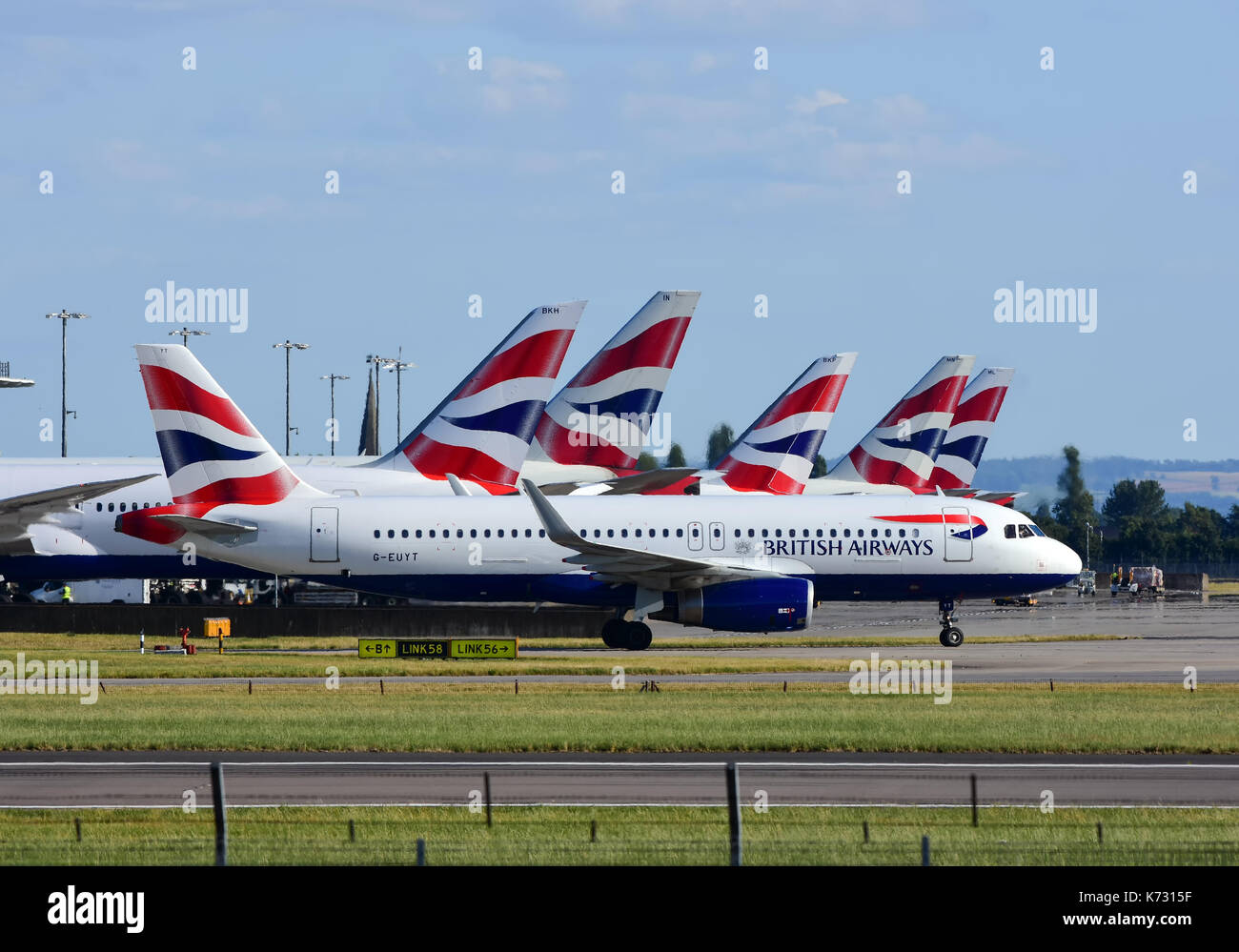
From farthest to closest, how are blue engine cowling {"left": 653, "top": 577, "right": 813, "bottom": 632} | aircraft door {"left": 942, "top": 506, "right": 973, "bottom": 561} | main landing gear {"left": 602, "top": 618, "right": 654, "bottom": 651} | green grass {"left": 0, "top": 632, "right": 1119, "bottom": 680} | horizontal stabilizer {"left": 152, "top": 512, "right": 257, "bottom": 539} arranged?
aircraft door {"left": 942, "top": 506, "right": 973, "bottom": 561} < main landing gear {"left": 602, "top": 618, "right": 654, "bottom": 651} < horizontal stabilizer {"left": 152, "top": 512, "right": 257, "bottom": 539} < blue engine cowling {"left": 653, "top": 577, "right": 813, "bottom": 632} < green grass {"left": 0, "top": 632, "right": 1119, "bottom": 680}

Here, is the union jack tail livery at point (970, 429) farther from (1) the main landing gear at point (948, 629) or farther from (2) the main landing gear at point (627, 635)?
(2) the main landing gear at point (627, 635)

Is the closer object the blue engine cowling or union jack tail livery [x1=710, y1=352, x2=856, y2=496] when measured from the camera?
the blue engine cowling

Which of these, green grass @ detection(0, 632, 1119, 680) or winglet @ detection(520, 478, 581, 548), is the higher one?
winglet @ detection(520, 478, 581, 548)

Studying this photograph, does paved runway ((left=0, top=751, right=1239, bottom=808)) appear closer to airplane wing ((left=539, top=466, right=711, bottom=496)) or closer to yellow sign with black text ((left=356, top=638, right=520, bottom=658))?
yellow sign with black text ((left=356, top=638, right=520, bottom=658))

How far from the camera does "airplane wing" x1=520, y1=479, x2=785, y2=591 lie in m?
48.9

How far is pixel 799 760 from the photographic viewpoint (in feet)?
84.5

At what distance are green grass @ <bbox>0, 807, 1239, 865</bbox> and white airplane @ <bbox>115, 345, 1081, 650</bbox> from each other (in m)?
29.7

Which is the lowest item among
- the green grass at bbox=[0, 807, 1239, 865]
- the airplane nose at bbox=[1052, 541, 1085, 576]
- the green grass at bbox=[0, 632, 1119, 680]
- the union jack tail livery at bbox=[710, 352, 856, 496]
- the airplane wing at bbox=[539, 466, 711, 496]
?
the green grass at bbox=[0, 632, 1119, 680]

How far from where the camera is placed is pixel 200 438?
5109 centimetres

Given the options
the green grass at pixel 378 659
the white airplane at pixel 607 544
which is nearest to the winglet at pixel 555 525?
the white airplane at pixel 607 544

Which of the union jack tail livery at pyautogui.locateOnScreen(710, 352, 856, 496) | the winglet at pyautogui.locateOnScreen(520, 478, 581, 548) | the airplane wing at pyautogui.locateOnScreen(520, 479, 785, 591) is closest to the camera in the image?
the winglet at pyautogui.locateOnScreen(520, 478, 581, 548)

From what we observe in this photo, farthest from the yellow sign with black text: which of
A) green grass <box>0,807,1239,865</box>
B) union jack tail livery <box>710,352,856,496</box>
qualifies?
union jack tail livery <box>710,352,856,496</box>
